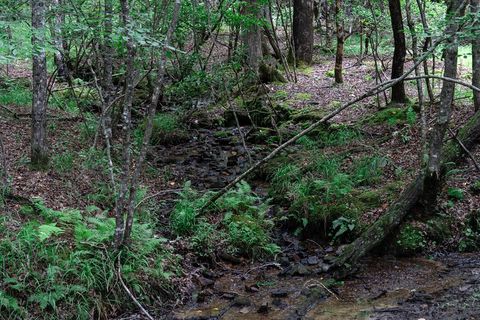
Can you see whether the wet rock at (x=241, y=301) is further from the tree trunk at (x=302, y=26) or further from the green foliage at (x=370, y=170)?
the tree trunk at (x=302, y=26)

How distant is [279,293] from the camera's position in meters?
6.56

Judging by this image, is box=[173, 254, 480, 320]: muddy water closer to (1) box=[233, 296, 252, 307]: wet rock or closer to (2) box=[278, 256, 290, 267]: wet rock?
(1) box=[233, 296, 252, 307]: wet rock

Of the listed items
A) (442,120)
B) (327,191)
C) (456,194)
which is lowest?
(327,191)

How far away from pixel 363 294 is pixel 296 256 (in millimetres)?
1702

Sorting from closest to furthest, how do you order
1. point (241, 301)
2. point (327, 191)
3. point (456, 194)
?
point (241, 301) < point (456, 194) < point (327, 191)

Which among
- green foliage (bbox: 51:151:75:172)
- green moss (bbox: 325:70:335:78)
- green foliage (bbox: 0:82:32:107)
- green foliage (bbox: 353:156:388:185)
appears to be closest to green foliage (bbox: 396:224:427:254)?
green foliage (bbox: 353:156:388:185)

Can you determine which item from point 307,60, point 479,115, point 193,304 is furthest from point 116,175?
point 307,60

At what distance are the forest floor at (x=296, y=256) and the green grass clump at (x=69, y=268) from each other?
55 cm

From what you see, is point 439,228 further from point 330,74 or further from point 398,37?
point 330,74

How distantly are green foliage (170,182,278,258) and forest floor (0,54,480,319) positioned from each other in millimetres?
237

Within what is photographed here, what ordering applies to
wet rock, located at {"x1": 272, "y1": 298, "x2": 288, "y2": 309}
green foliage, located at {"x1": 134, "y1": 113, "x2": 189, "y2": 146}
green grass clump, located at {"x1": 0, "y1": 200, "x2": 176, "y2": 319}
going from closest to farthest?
green grass clump, located at {"x1": 0, "y1": 200, "x2": 176, "y2": 319}, wet rock, located at {"x1": 272, "y1": 298, "x2": 288, "y2": 309}, green foliage, located at {"x1": 134, "y1": 113, "x2": 189, "y2": 146}

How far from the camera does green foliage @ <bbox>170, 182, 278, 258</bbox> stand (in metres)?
7.98

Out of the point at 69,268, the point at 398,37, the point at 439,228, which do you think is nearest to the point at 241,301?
the point at 69,268

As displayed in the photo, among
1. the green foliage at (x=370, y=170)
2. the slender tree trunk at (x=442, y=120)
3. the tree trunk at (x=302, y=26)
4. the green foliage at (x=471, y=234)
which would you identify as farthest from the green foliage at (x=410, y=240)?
the tree trunk at (x=302, y=26)
